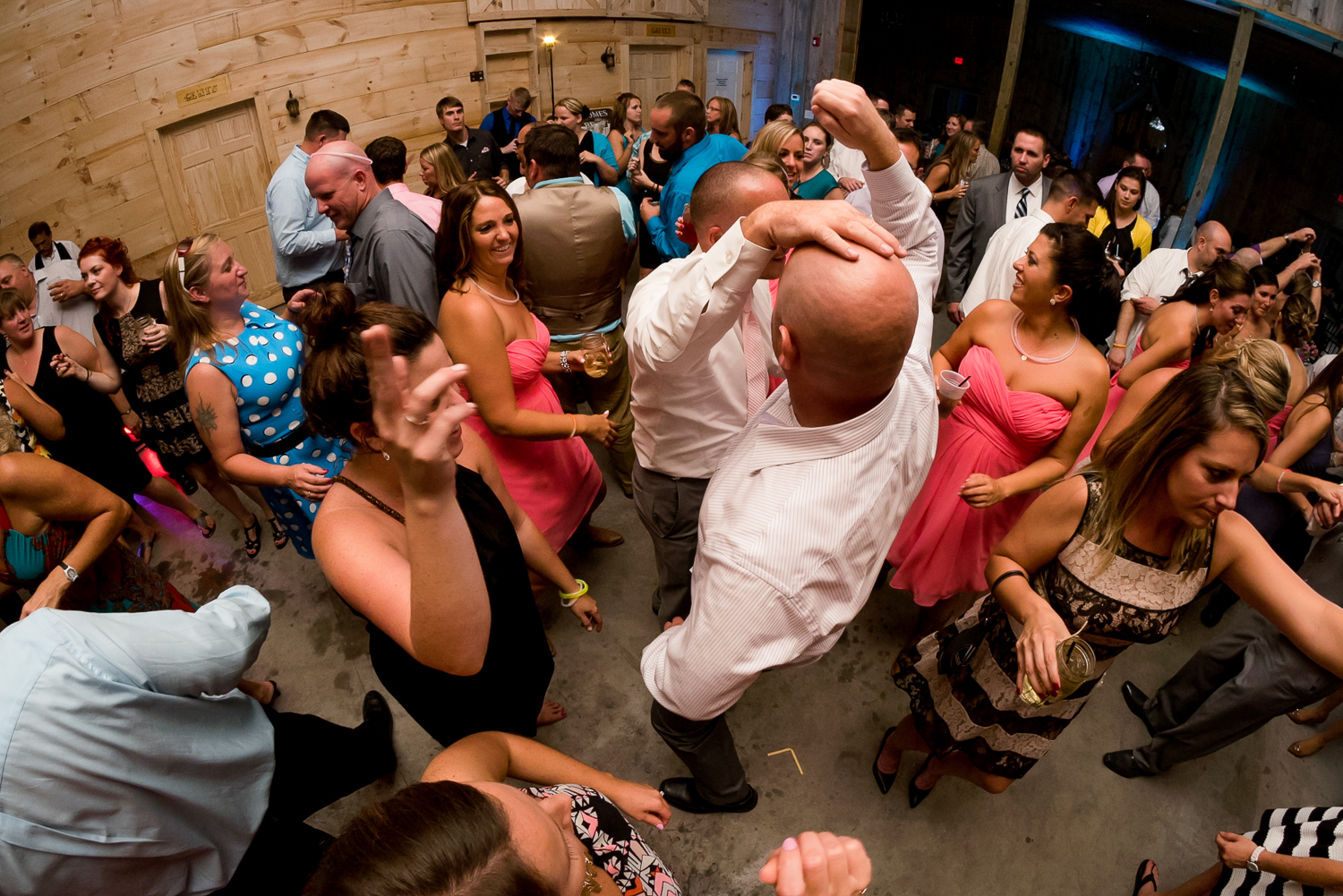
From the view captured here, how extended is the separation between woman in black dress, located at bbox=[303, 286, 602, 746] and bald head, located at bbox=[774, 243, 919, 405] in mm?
637

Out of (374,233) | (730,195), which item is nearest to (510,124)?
(374,233)

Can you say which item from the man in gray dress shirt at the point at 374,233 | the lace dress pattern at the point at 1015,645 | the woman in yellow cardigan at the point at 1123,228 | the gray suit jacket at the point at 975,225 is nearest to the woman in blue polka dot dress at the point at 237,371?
the man in gray dress shirt at the point at 374,233

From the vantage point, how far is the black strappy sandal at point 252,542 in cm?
346

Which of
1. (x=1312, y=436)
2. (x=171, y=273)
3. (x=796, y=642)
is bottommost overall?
(x=1312, y=436)

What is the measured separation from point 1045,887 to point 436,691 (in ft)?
6.86

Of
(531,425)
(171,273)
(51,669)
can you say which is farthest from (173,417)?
(51,669)

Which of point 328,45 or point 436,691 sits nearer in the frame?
point 436,691

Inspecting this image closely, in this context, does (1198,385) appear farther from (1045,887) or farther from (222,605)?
(222,605)

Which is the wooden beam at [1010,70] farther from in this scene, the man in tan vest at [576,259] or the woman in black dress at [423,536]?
the woman in black dress at [423,536]

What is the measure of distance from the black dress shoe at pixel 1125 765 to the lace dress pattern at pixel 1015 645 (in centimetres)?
81

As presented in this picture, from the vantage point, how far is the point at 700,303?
1.44 metres

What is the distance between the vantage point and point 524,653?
1863mm

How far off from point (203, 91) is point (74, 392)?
163 inches

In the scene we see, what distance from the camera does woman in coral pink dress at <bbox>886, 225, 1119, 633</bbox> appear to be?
238 centimetres
